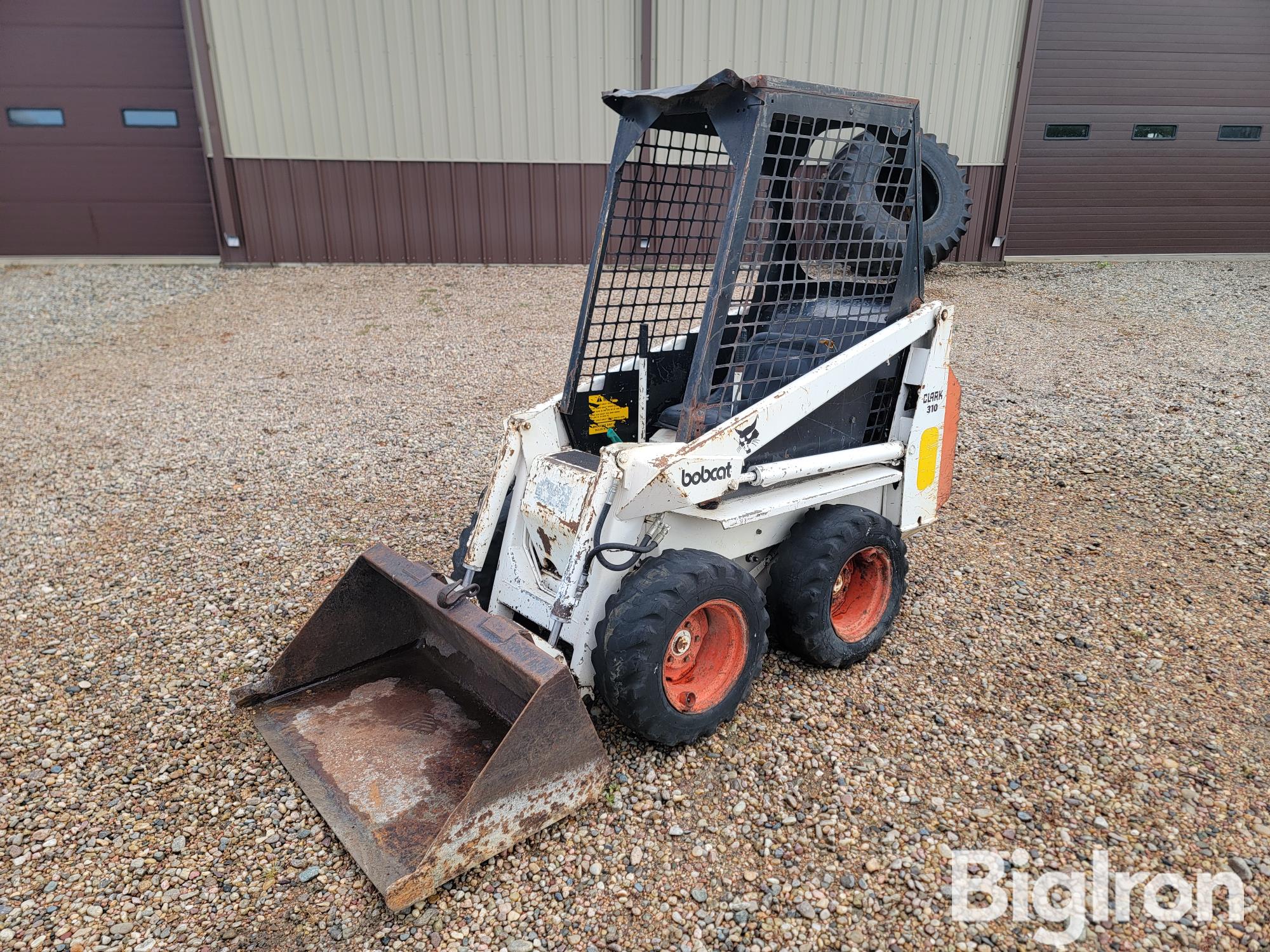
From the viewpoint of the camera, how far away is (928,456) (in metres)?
3.60

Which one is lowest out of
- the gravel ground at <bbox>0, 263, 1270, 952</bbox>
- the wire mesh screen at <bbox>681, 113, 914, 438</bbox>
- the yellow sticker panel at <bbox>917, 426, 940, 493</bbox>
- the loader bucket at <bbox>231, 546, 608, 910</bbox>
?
the gravel ground at <bbox>0, 263, 1270, 952</bbox>

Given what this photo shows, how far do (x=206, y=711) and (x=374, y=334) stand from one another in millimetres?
6439

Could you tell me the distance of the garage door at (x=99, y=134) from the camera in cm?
1047

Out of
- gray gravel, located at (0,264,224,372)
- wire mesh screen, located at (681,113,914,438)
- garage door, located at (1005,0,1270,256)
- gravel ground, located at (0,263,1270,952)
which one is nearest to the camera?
gravel ground, located at (0,263,1270,952)

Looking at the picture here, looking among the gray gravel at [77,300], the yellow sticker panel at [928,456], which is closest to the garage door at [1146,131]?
the yellow sticker panel at [928,456]

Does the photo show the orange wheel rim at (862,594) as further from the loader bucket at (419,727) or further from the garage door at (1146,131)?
the garage door at (1146,131)

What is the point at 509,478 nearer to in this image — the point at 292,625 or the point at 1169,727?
the point at 292,625

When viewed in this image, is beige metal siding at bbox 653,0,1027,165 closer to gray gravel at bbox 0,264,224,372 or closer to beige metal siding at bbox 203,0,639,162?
beige metal siding at bbox 203,0,639,162

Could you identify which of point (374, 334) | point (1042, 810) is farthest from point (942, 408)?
point (374, 334)

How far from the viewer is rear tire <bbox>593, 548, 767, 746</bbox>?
2598mm

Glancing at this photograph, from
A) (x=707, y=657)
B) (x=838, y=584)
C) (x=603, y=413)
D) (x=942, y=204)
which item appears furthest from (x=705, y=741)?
(x=942, y=204)

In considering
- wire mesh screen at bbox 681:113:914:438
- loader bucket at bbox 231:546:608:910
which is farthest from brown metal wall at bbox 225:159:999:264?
loader bucket at bbox 231:546:608:910

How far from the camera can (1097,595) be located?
3.95 metres

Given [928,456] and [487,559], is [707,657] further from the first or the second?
[928,456]
